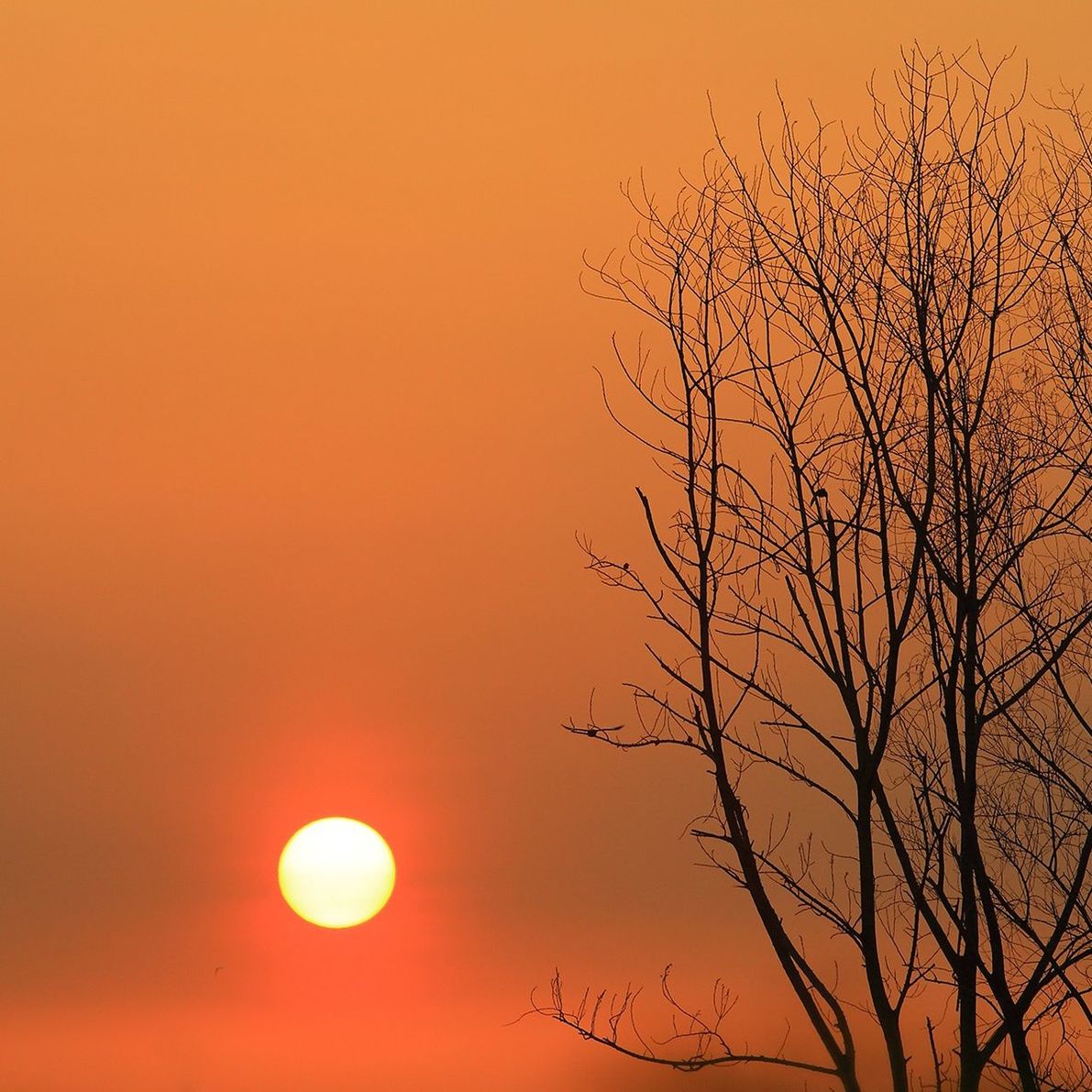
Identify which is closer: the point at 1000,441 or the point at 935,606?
the point at 935,606

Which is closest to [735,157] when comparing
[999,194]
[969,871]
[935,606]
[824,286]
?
[824,286]

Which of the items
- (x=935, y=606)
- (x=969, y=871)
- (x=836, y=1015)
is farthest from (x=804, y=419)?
Result: (x=836, y=1015)

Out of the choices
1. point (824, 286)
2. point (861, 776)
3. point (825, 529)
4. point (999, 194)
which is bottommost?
point (861, 776)

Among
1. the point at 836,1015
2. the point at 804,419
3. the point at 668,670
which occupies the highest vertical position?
the point at 804,419

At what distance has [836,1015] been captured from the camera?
5816mm

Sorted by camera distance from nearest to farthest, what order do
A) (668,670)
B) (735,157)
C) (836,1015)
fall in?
(836,1015), (668,670), (735,157)

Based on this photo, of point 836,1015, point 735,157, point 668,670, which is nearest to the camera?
point 836,1015

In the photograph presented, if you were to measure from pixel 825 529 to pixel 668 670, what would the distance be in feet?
3.04

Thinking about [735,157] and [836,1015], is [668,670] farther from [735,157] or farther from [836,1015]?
[735,157]

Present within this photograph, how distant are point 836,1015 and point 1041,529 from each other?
2.33 meters

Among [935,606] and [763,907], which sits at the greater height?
[935,606]

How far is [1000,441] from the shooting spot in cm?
707

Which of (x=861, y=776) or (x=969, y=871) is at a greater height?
(x=861, y=776)

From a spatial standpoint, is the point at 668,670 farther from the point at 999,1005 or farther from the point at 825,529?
the point at 999,1005
